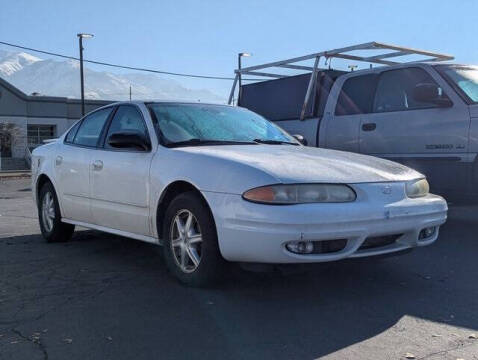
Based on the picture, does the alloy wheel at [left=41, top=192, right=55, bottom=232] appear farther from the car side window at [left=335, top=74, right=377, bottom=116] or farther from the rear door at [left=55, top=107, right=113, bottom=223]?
the car side window at [left=335, top=74, right=377, bottom=116]

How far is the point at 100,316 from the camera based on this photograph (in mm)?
3906

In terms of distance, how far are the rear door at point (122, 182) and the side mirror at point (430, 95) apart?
3212 millimetres

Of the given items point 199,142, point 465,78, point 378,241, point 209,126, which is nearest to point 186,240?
point 199,142

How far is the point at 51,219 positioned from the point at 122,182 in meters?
1.91

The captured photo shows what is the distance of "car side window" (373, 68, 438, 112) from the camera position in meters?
7.02

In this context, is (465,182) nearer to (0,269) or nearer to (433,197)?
(433,197)

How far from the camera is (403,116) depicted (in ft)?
23.0

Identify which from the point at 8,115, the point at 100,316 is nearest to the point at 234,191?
the point at 100,316

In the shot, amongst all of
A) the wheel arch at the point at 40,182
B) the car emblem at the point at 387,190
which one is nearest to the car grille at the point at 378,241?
the car emblem at the point at 387,190

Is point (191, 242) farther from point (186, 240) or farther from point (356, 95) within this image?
point (356, 95)

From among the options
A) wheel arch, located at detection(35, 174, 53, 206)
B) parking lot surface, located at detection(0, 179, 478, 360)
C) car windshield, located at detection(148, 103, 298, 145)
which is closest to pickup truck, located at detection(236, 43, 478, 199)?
parking lot surface, located at detection(0, 179, 478, 360)

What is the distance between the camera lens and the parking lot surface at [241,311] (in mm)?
3348

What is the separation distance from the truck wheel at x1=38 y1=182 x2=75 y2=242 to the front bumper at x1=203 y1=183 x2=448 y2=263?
2.90 m

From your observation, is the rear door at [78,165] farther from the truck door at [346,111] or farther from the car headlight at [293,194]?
the truck door at [346,111]
